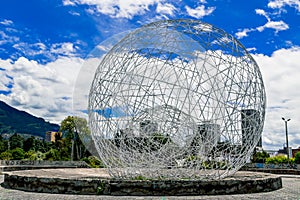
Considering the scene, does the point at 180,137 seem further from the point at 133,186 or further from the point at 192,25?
the point at 192,25

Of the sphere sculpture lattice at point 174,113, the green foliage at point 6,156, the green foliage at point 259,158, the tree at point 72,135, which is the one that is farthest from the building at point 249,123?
the green foliage at point 6,156

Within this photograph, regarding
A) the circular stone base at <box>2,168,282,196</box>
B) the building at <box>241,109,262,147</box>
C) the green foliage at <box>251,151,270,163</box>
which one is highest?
the building at <box>241,109,262,147</box>

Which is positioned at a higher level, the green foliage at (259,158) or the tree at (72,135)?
the tree at (72,135)

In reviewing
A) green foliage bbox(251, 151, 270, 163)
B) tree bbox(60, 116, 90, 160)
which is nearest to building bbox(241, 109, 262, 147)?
green foliage bbox(251, 151, 270, 163)

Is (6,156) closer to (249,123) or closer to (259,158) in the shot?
(259,158)

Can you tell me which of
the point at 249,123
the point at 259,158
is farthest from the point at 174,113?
the point at 259,158

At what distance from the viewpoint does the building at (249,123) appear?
1370cm

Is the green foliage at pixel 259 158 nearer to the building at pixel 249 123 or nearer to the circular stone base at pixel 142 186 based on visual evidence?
the building at pixel 249 123

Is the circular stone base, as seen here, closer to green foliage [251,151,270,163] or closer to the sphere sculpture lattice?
the sphere sculpture lattice

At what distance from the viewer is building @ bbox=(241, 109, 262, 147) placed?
13.7 m

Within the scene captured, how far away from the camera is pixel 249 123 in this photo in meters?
13.9

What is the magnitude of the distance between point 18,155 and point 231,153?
40.8 meters

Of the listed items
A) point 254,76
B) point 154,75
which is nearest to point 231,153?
point 254,76

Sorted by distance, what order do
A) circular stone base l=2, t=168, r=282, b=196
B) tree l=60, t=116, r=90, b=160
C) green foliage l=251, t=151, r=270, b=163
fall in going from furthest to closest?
tree l=60, t=116, r=90, b=160 < green foliage l=251, t=151, r=270, b=163 < circular stone base l=2, t=168, r=282, b=196
